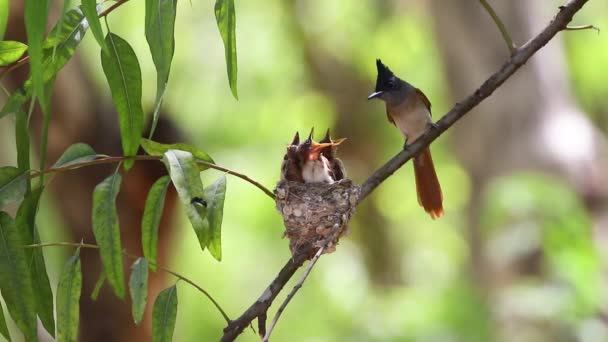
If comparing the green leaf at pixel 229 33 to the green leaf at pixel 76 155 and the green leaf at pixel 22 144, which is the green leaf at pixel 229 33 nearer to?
the green leaf at pixel 76 155

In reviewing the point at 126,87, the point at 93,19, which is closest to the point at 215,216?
the point at 126,87

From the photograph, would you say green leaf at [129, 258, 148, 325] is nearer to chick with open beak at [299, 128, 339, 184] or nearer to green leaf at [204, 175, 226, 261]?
green leaf at [204, 175, 226, 261]

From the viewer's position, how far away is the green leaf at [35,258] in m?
2.50

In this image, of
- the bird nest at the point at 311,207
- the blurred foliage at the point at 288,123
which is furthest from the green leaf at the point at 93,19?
the blurred foliage at the point at 288,123

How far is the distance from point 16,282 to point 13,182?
0.25 m

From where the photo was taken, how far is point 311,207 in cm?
392

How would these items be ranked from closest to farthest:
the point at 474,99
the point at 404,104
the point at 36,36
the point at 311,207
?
the point at 36,36 < the point at 474,99 < the point at 311,207 < the point at 404,104

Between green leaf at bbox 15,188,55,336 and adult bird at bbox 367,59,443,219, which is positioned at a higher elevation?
adult bird at bbox 367,59,443,219

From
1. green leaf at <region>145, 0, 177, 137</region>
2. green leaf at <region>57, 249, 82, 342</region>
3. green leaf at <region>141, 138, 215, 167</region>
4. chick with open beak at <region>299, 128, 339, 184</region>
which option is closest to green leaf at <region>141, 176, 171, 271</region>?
green leaf at <region>141, 138, 215, 167</region>

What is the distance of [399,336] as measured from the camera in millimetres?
7012

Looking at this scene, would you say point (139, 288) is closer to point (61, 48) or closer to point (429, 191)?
point (61, 48)

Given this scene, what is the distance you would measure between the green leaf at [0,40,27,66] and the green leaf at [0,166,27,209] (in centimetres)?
27

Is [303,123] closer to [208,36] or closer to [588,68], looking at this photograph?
[208,36]

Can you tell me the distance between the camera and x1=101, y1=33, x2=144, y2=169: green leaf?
96.0 inches
